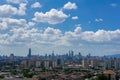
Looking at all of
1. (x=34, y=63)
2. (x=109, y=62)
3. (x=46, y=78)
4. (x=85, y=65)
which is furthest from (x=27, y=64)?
(x=46, y=78)

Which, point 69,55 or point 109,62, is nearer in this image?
point 109,62

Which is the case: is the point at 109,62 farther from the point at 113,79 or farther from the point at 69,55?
the point at 69,55

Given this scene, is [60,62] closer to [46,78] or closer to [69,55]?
[46,78]

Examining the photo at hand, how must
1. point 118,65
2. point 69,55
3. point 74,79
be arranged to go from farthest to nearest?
point 69,55 < point 118,65 < point 74,79

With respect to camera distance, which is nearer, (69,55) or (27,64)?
(27,64)

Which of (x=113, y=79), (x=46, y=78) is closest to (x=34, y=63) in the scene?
(x=46, y=78)

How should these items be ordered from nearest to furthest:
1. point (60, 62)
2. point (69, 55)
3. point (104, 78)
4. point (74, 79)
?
point (104, 78), point (74, 79), point (60, 62), point (69, 55)

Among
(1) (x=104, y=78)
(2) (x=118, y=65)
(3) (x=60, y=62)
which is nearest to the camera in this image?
(1) (x=104, y=78)

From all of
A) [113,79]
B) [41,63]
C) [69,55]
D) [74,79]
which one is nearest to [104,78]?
[113,79]
